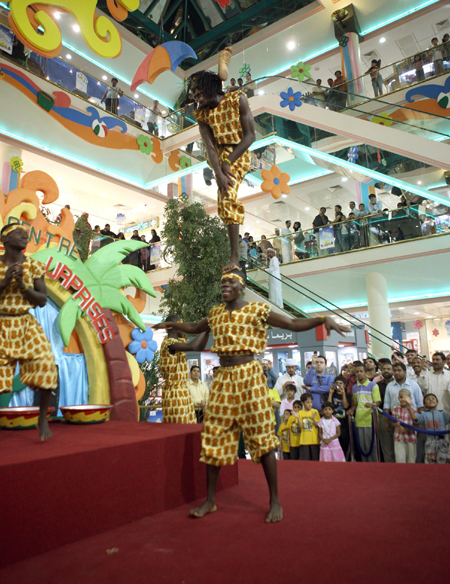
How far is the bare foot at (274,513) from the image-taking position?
239cm

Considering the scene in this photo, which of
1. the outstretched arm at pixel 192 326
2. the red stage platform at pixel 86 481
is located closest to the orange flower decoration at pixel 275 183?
the outstretched arm at pixel 192 326

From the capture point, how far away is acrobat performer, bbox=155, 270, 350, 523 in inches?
98.2

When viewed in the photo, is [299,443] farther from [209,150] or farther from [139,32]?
[139,32]

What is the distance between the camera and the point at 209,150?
302 cm

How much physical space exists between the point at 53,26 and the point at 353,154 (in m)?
6.72

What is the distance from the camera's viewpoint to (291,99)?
10477 mm

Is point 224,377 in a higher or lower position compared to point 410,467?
higher

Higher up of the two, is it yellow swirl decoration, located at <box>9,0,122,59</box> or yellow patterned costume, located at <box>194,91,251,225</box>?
yellow swirl decoration, located at <box>9,0,122,59</box>

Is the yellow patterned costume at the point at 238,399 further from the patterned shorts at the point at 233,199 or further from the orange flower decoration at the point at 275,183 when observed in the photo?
the orange flower decoration at the point at 275,183

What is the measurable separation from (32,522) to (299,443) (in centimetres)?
365

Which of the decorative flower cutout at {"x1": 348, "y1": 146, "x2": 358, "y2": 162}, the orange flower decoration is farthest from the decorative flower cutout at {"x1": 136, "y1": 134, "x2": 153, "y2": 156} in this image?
the decorative flower cutout at {"x1": 348, "y1": 146, "x2": 358, "y2": 162}

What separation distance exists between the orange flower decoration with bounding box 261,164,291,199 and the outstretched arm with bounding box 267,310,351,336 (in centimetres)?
600

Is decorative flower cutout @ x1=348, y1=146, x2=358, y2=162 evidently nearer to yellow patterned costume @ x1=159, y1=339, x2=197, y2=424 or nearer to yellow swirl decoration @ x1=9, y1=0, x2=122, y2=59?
yellow swirl decoration @ x1=9, y1=0, x2=122, y2=59

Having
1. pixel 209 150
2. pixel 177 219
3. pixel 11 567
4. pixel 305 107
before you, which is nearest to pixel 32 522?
pixel 11 567
